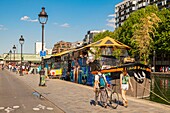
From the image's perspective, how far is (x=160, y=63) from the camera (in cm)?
7900

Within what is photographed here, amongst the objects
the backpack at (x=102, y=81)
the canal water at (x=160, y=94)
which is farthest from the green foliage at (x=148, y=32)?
the backpack at (x=102, y=81)

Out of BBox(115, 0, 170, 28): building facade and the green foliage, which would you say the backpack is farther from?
BBox(115, 0, 170, 28): building facade

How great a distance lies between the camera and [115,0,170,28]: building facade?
103363mm

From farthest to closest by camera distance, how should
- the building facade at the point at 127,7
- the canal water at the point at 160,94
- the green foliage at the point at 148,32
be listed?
the building facade at the point at 127,7 → the green foliage at the point at 148,32 → the canal water at the point at 160,94

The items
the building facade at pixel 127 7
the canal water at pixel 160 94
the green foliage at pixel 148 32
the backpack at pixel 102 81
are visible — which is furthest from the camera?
the building facade at pixel 127 7

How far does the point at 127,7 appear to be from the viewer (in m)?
123

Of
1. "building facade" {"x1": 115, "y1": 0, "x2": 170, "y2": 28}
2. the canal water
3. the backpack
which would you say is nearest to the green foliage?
"building facade" {"x1": 115, "y1": 0, "x2": 170, "y2": 28}

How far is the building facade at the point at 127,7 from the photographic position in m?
103

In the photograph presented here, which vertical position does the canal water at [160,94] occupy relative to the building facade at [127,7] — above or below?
below

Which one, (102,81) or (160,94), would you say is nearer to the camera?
(102,81)

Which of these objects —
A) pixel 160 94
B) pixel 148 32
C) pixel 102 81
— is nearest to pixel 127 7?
pixel 148 32

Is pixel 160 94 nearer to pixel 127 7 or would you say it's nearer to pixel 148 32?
pixel 148 32

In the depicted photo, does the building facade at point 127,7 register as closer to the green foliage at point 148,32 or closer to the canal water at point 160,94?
the green foliage at point 148,32

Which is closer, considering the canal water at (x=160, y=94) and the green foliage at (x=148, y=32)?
the canal water at (x=160, y=94)
